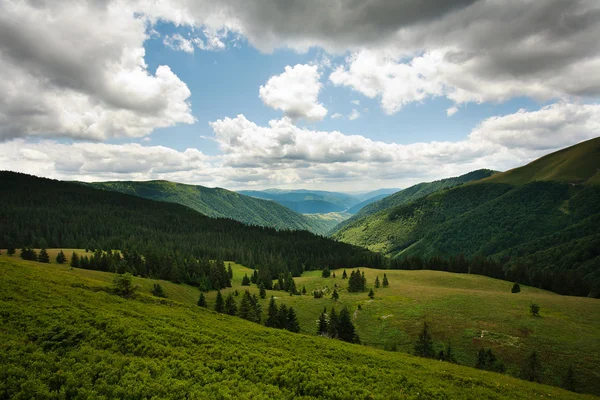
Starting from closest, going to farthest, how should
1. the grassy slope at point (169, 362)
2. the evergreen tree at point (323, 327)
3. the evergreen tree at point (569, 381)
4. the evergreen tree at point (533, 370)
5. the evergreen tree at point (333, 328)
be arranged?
the grassy slope at point (169, 362)
the evergreen tree at point (569, 381)
the evergreen tree at point (533, 370)
the evergreen tree at point (333, 328)
the evergreen tree at point (323, 327)

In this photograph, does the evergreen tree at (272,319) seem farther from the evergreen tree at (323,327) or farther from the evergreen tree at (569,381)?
the evergreen tree at (569,381)

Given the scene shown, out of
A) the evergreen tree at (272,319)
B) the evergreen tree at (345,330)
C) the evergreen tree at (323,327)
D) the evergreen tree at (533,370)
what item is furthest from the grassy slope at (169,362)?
the evergreen tree at (272,319)

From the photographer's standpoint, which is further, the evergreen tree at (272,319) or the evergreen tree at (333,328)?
the evergreen tree at (272,319)

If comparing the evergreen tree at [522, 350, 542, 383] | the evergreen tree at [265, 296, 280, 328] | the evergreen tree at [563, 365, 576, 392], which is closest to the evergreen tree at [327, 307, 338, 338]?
the evergreen tree at [265, 296, 280, 328]

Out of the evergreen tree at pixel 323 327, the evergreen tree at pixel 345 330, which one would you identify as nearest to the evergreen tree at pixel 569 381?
the evergreen tree at pixel 345 330

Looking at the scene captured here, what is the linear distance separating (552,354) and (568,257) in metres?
205

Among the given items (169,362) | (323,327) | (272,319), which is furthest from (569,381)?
(169,362)

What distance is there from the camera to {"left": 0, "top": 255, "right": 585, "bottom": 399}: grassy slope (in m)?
20.2

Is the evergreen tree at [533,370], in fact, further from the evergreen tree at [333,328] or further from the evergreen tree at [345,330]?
the evergreen tree at [333,328]

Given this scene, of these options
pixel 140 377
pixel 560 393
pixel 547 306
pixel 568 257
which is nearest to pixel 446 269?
pixel 547 306

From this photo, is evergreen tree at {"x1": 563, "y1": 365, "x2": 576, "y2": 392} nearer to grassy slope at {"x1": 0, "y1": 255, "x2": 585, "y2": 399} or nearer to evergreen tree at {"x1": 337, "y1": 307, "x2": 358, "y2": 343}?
grassy slope at {"x1": 0, "y1": 255, "x2": 585, "y2": 399}

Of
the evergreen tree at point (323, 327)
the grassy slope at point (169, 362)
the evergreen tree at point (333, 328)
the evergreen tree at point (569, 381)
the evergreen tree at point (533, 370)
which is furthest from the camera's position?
the evergreen tree at point (323, 327)

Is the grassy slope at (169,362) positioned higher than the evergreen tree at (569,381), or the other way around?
the grassy slope at (169,362)

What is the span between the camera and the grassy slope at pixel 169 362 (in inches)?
797
